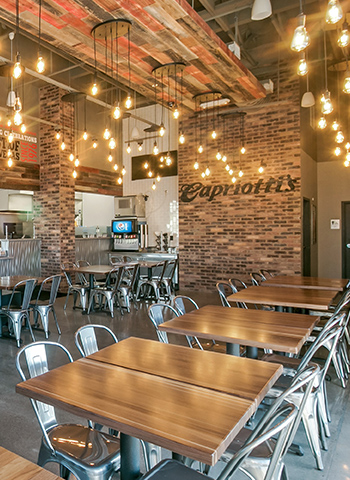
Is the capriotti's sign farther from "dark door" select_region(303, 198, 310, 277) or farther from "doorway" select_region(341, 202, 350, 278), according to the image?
"doorway" select_region(341, 202, 350, 278)

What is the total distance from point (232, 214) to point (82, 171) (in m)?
4.69

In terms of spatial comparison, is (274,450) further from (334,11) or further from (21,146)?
(21,146)

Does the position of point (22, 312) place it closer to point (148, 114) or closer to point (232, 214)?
point (232, 214)

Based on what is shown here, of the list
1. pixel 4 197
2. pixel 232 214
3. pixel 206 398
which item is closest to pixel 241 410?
pixel 206 398

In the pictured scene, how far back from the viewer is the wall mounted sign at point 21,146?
8.21m

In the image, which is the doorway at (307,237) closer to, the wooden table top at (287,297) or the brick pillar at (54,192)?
the wooden table top at (287,297)

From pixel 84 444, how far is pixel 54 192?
25.4 ft

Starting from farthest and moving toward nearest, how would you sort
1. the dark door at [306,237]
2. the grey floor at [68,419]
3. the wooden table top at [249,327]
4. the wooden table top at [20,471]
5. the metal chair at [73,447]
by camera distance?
the dark door at [306,237] < the wooden table top at [249,327] < the grey floor at [68,419] < the metal chair at [73,447] < the wooden table top at [20,471]

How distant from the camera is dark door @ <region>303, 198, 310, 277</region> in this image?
7989 millimetres

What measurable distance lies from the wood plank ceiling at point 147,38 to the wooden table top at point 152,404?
348 cm

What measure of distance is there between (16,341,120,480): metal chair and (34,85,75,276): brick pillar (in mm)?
7062

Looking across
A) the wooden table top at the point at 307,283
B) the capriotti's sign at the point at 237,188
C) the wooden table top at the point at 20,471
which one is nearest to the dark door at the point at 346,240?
the capriotti's sign at the point at 237,188

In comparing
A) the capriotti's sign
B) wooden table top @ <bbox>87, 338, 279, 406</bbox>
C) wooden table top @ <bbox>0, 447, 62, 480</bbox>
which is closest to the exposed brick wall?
the capriotti's sign

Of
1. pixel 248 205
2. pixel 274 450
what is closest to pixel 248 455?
pixel 274 450
